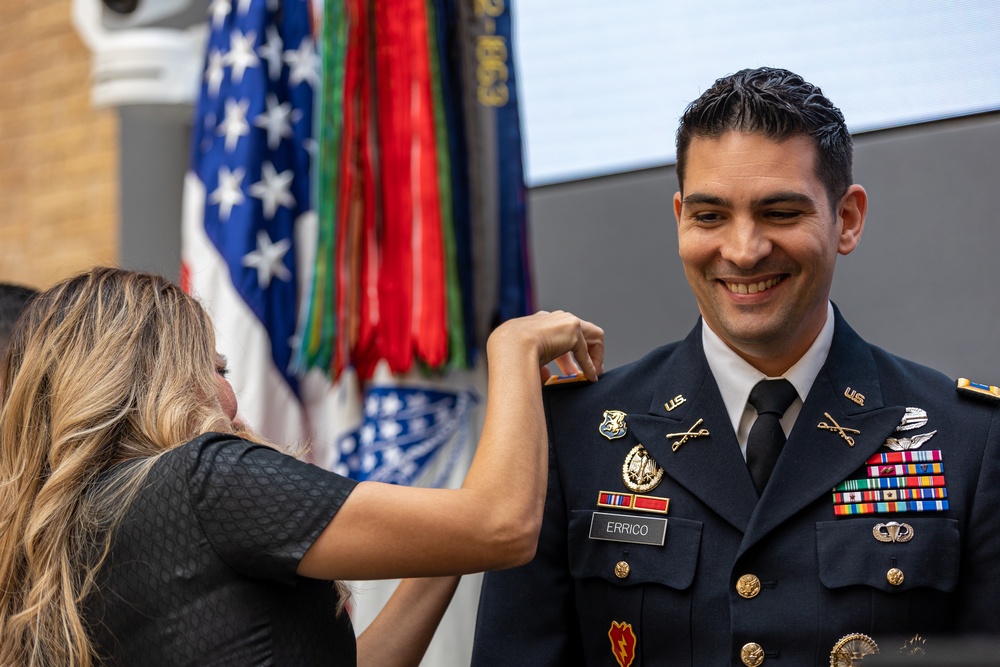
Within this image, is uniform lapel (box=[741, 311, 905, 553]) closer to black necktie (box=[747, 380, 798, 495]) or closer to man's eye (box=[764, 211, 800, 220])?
black necktie (box=[747, 380, 798, 495])

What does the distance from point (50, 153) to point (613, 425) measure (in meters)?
3.37

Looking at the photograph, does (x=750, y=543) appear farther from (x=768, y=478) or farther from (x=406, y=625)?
(x=406, y=625)

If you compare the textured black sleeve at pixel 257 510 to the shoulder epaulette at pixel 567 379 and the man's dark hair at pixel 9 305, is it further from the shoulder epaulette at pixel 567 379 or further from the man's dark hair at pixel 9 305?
the man's dark hair at pixel 9 305

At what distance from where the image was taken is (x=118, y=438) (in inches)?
66.6

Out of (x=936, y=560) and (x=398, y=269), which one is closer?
(x=936, y=560)

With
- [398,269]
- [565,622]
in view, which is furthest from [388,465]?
[565,622]

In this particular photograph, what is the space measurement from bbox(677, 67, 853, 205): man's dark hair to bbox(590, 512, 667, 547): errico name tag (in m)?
0.53

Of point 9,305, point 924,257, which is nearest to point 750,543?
point 924,257

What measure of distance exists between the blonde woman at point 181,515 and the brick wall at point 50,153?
9.19 feet

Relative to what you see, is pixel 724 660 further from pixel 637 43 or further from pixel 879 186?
pixel 637 43

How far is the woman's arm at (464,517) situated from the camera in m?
1.57

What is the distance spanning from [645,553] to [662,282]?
1.23 metres

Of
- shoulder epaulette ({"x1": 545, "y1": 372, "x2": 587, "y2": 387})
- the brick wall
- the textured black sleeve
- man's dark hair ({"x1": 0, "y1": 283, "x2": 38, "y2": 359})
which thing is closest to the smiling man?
shoulder epaulette ({"x1": 545, "y1": 372, "x2": 587, "y2": 387})

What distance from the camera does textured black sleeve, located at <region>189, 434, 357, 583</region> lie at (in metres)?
1.55
